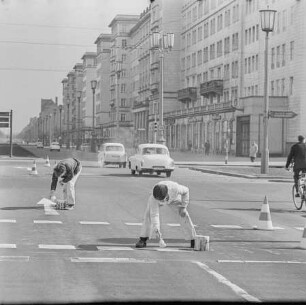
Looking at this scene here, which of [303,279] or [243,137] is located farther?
[243,137]

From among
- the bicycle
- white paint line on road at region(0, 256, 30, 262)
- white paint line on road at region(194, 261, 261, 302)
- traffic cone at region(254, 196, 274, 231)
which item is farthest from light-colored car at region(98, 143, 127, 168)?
white paint line on road at region(194, 261, 261, 302)

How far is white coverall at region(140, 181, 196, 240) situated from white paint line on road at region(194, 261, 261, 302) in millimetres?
1009

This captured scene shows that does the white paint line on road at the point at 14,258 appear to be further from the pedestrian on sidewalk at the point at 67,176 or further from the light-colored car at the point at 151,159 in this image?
the light-colored car at the point at 151,159

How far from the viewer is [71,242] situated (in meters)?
10.6

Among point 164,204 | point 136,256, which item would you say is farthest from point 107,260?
point 164,204

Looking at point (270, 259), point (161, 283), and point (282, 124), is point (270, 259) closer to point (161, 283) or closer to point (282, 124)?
point (161, 283)

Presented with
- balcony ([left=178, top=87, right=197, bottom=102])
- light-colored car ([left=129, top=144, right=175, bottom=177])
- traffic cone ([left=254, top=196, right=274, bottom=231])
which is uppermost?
balcony ([left=178, top=87, right=197, bottom=102])

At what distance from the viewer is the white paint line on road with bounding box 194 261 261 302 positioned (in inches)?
251

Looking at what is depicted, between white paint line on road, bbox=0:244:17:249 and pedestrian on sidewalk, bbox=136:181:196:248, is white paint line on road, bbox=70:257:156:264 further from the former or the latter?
white paint line on road, bbox=0:244:17:249

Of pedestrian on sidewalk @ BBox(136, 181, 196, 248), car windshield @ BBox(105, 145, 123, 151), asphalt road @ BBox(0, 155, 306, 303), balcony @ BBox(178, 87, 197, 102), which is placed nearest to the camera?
asphalt road @ BBox(0, 155, 306, 303)

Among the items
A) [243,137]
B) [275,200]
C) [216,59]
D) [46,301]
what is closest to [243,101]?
[243,137]

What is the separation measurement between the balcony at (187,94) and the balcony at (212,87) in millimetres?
4930

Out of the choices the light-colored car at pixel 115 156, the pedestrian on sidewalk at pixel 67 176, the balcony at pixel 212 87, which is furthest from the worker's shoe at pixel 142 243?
the balcony at pixel 212 87

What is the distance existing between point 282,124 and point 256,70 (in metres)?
7.03
